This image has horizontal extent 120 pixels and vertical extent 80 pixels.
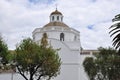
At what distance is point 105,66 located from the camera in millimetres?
60469

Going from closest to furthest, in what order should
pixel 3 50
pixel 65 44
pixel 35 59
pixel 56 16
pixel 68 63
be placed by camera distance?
pixel 3 50 → pixel 35 59 → pixel 68 63 → pixel 65 44 → pixel 56 16

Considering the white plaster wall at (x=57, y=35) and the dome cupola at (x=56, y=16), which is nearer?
the white plaster wall at (x=57, y=35)

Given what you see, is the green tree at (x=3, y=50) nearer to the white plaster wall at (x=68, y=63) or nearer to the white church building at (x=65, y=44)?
the white church building at (x=65, y=44)

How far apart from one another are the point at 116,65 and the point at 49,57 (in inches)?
458

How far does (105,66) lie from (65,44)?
3713cm

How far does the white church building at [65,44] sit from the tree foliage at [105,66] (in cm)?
3001

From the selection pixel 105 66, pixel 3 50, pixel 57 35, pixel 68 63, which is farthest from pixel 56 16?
pixel 3 50

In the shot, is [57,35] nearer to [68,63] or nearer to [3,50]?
[68,63]

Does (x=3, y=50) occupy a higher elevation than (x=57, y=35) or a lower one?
lower

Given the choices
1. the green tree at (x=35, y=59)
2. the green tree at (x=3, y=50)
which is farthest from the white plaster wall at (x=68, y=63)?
the green tree at (x=3, y=50)

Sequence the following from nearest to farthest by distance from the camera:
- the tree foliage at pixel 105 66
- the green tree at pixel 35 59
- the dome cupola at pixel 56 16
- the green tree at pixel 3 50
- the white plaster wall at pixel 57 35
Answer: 1. the green tree at pixel 3 50
2. the green tree at pixel 35 59
3. the tree foliage at pixel 105 66
4. the white plaster wall at pixel 57 35
5. the dome cupola at pixel 56 16

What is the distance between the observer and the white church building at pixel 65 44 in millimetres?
94575

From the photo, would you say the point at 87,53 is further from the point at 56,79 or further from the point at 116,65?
the point at 116,65

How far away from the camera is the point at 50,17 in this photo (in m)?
103
